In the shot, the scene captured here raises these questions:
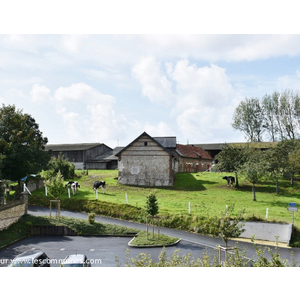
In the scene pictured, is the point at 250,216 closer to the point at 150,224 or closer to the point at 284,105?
the point at 150,224

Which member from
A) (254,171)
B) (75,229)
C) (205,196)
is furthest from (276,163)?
(75,229)

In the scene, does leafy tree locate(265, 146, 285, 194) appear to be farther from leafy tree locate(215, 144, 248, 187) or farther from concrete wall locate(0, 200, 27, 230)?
concrete wall locate(0, 200, 27, 230)

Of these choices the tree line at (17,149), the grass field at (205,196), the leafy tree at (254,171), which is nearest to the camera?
the tree line at (17,149)

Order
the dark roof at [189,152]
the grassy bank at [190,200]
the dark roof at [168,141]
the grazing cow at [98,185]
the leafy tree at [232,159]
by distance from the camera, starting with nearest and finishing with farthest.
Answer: the grassy bank at [190,200]
the grazing cow at [98,185]
the leafy tree at [232,159]
the dark roof at [168,141]
the dark roof at [189,152]

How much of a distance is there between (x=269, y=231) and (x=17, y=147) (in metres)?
22.0

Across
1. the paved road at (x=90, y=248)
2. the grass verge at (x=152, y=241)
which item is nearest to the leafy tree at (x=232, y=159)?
the grass verge at (x=152, y=241)

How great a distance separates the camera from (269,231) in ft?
81.0

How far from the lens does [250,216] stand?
26000mm

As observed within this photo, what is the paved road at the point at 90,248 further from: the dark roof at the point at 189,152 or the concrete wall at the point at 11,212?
the dark roof at the point at 189,152

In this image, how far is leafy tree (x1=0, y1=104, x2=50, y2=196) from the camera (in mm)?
29078

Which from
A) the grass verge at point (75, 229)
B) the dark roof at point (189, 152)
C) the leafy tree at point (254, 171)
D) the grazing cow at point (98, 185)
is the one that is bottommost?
the grass verge at point (75, 229)

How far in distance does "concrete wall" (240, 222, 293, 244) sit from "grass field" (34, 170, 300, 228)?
801 mm

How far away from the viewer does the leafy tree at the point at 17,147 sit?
29.1 metres

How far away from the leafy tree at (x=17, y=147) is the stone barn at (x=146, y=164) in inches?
629
